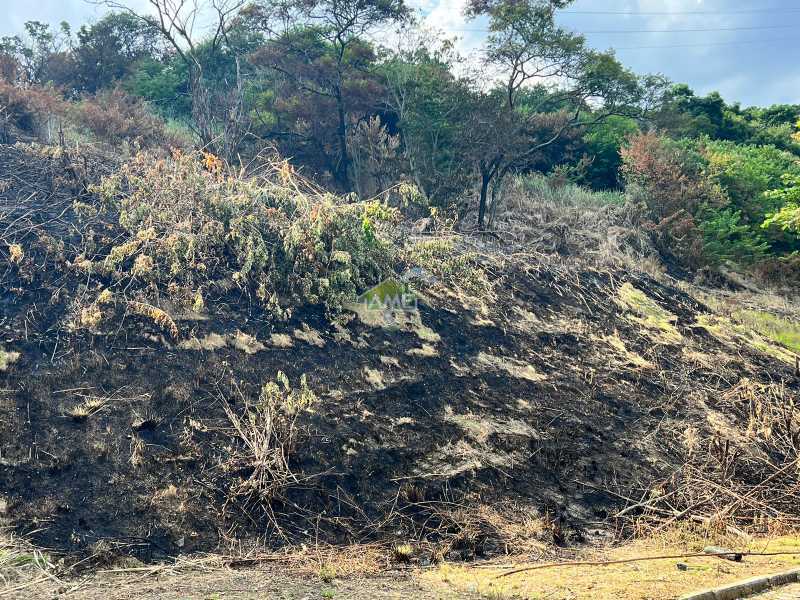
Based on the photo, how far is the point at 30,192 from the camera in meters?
8.32

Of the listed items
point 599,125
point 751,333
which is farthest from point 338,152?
point 751,333

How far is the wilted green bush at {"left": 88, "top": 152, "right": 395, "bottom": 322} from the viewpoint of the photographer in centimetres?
748

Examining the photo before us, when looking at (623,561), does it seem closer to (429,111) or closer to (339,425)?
(339,425)

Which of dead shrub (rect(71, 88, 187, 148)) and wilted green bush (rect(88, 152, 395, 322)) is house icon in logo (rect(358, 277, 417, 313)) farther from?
dead shrub (rect(71, 88, 187, 148))

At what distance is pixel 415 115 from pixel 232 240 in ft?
34.6

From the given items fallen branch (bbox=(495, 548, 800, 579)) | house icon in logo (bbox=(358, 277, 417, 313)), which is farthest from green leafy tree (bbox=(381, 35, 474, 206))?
fallen branch (bbox=(495, 548, 800, 579))

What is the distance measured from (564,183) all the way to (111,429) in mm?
14192

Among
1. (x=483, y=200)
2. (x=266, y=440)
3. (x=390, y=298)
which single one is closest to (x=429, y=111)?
(x=483, y=200)

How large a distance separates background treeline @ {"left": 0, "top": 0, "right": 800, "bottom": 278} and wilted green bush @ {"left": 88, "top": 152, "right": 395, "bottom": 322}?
4649 mm

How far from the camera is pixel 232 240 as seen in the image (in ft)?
26.7

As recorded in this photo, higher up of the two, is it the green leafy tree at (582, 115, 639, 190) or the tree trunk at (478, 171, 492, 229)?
the green leafy tree at (582, 115, 639, 190)

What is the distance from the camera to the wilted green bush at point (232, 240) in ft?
24.5

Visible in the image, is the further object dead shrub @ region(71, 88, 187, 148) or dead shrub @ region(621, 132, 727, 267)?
dead shrub @ region(621, 132, 727, 267)

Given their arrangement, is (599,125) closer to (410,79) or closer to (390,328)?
(410,79)
